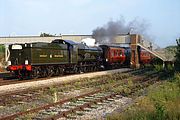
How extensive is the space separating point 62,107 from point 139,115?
11.7ft

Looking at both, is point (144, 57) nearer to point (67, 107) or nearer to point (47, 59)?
point (47, 59)

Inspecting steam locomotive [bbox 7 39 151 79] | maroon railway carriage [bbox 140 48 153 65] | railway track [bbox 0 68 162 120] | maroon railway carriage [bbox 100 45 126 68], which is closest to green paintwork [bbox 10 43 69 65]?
steam locomotive [bbox 7 39 151 79]

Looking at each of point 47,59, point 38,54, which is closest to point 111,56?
point 47,59

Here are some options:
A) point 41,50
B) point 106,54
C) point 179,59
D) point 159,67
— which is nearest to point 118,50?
point 106,54

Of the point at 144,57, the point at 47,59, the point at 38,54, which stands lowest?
the point at 144,57

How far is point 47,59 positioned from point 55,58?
115 centimetres

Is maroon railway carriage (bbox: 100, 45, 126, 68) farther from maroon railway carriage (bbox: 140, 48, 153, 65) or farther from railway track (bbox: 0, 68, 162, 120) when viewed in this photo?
railway track (bbox: 0, 68, 162, 120)

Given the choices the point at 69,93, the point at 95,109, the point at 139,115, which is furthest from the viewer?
the point at 69,93

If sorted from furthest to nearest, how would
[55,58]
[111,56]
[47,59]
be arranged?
[111,56]
[55,58]
[47,59]

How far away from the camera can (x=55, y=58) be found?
2662 cm

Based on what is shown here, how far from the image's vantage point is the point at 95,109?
1150cm

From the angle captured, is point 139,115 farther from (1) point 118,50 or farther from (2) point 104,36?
(2) point 104,36

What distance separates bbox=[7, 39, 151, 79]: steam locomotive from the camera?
2377cm

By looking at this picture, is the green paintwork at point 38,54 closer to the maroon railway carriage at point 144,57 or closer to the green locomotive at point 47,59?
the green locomotive at point 47,59
